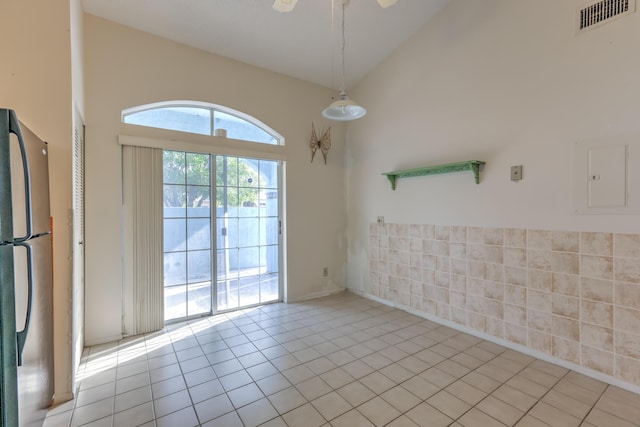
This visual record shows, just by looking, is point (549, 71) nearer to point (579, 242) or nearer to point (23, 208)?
point (579, 242)

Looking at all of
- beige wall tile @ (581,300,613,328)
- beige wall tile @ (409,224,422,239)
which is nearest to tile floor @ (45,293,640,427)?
beige wall tile @ (581,300,613,328)

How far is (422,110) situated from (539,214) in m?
1.68

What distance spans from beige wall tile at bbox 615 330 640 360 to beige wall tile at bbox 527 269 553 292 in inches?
19.3

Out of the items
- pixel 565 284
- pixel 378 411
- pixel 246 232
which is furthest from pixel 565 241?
pixel 246 232

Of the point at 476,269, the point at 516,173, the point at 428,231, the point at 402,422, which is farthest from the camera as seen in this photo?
the point at 428,231

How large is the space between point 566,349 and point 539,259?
73 centimetres

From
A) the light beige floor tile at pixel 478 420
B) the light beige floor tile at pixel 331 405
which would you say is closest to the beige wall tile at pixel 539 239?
the light beige floor tile at pixel 478 420

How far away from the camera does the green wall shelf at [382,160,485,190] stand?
9.25 ft

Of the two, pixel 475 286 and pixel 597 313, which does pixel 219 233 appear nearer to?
pixel 475 286

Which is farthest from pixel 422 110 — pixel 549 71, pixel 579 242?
pixel 579 242

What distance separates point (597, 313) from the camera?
2182mm

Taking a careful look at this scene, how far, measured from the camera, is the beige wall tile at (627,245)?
6.61 ft

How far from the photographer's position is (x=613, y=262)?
211 centimetres

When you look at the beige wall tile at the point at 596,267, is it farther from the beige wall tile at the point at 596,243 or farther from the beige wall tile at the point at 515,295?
the beige wall tile at the point at 515,295
